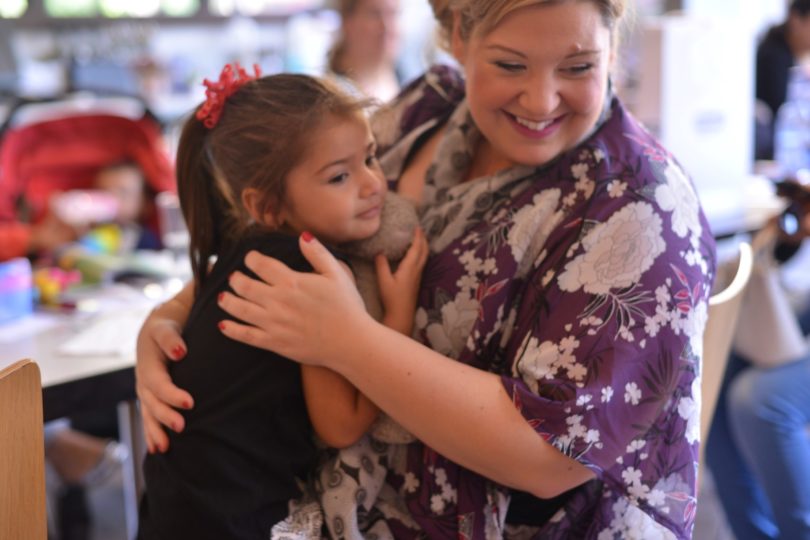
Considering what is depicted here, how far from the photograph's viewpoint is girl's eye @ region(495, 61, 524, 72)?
1.12 meters

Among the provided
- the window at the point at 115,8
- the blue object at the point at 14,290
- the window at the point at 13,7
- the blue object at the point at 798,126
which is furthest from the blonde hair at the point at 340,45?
the blue object at the point at 798,126

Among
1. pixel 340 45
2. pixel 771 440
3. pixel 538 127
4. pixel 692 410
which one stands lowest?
pixel 771 440

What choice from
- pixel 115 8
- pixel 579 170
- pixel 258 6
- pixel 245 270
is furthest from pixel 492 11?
pixel 258 6

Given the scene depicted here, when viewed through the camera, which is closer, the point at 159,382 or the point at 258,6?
the point at 159,382

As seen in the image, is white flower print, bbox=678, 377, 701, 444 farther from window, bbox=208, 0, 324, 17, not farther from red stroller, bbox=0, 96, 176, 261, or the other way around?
window, bbox=208, 0, 324, 17

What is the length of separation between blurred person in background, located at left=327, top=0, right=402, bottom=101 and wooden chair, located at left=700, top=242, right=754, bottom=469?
1.97 metres

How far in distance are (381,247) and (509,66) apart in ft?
0.95

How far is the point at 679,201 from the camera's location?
3.60 feet

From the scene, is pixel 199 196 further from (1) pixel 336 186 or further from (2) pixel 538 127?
(2) pixel 538 127

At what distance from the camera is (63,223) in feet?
8.25

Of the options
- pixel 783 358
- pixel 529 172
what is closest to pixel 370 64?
pixel 783 358

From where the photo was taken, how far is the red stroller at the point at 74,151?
2.88m

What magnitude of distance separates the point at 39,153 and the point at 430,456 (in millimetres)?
2257

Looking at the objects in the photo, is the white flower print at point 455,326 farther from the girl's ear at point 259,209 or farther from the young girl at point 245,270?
the girl's ear at point 259,209
